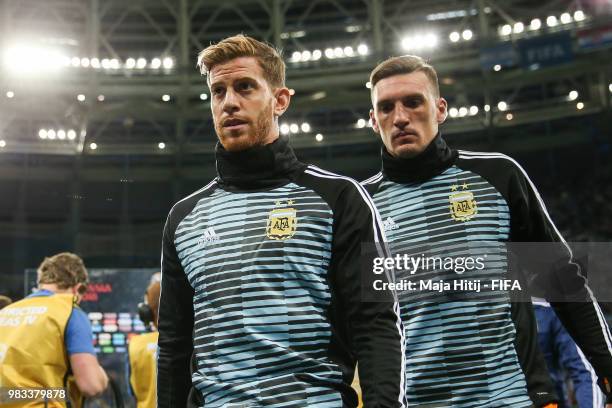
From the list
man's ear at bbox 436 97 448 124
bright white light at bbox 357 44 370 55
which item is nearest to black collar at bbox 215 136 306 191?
man's ear at bbox 436 97 448 124

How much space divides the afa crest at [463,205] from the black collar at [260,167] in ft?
2.61

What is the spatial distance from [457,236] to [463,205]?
0.41 ft

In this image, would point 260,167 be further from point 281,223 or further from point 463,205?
point 463,205

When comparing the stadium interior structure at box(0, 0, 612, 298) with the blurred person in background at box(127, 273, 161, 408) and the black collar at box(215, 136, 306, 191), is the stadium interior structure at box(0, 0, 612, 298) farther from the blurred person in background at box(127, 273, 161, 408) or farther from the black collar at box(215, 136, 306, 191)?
the black collar at box(215, 136, 306, 191)

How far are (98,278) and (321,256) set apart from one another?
7.69 metres

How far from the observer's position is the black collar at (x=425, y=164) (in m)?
2.74

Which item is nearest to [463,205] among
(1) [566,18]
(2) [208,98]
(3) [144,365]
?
(3) [144,365]

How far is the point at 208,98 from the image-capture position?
17594mm

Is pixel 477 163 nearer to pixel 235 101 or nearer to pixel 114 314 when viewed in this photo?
pixel 235 101

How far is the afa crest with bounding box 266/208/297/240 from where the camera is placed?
6.20 ft

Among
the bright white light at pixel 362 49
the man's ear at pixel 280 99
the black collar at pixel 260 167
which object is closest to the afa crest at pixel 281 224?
the black collar at pixel 260 167

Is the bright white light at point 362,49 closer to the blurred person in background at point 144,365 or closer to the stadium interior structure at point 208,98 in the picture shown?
the stadium interior structure at point 208,98

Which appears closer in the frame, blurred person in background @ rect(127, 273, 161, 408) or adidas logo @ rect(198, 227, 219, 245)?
adidas logo @ rect(198, 227, 219, 245)

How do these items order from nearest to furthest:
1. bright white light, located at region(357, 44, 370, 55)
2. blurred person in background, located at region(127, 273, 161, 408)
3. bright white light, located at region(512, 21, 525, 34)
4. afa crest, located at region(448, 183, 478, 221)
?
afa crest, located at region(448, 183, 478, 221) < blurred person in background, located at region(127, 273, 161, 408) < bright white light, located at region(512, 21, 525, 34) < bright white light, located at region(357, 44, 370, 55)
